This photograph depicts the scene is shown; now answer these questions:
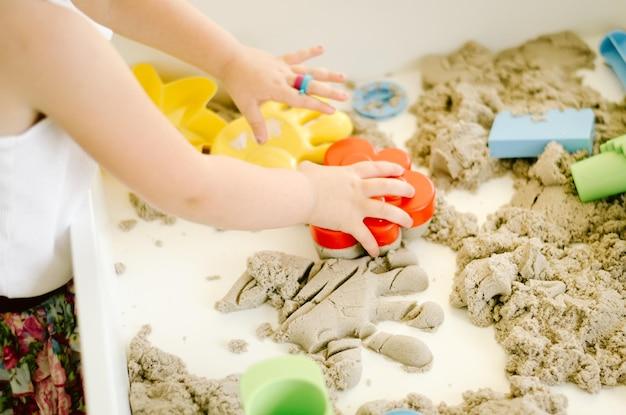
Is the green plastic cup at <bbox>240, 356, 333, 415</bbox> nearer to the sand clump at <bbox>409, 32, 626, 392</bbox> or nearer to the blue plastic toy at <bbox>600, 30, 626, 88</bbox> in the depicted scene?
the sand clump at <bbox>409, 32, 626, 392</bbox>

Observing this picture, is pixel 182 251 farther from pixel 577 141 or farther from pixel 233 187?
pixel 577 141

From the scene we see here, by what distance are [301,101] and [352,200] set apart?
0.18 metres

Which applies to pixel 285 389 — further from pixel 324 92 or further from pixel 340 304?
pixel 324 92

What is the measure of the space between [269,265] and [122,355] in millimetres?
185

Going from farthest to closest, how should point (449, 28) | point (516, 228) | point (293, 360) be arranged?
1. point (449, 28)
2. point (516, 228)
3. point (293, 360)

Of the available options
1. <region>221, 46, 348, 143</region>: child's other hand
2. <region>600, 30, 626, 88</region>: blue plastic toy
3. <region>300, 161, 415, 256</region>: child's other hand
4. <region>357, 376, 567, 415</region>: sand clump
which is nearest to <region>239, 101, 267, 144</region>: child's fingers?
<region>221, 46, 348, 143</region>: child's other hand

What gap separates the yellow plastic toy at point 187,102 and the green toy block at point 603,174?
464 mm

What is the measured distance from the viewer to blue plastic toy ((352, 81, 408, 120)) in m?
1.08

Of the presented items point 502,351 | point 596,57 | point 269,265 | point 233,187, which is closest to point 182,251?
point 269,265

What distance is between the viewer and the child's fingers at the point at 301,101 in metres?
0.95

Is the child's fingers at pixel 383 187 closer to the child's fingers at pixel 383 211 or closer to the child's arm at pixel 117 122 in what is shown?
the child's fingers at pixel 383 211

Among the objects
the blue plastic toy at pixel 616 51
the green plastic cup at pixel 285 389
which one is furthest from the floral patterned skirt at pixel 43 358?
the blue plastic toy at pixel 616 51

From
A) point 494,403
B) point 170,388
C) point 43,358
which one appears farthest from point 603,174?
point 43,358

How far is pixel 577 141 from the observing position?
935mm
